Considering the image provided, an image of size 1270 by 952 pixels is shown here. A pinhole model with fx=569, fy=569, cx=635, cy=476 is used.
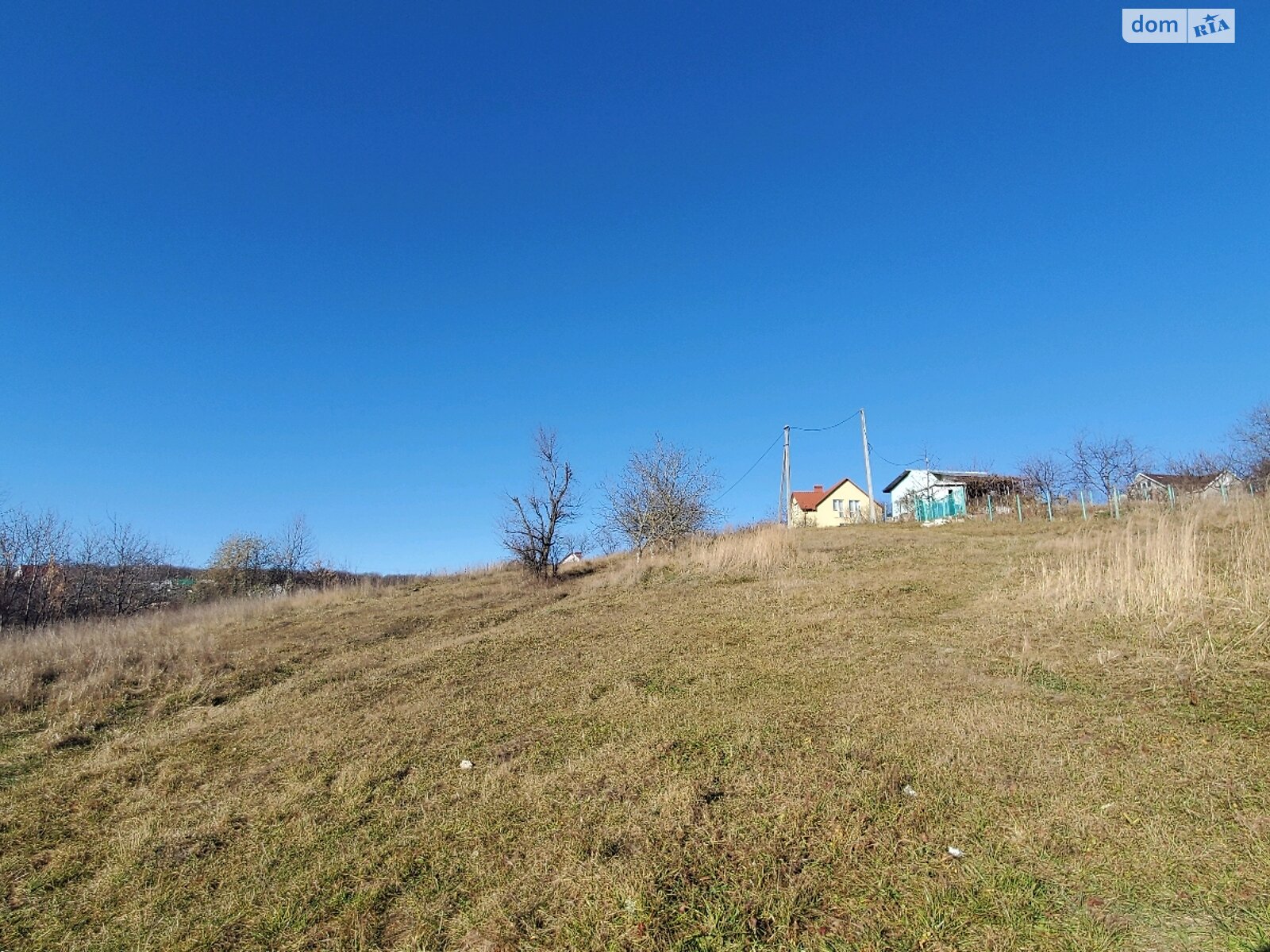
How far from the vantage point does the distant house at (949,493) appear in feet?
111

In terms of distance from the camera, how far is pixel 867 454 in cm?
3253

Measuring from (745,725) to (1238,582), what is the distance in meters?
5.91

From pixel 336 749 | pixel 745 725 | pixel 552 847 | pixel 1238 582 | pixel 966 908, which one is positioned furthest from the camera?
pixel 1238 582

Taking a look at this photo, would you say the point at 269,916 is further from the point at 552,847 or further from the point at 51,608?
the point at 51,608

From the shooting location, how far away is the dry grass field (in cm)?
264

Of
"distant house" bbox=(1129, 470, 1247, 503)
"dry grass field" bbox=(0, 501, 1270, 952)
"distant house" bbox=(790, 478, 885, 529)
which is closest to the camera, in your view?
"dry grass field" bbox=(0, 501, 1270, 952)

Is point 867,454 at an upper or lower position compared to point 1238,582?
upper

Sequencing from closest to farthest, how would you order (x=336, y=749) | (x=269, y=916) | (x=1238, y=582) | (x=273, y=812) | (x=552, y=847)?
(x=269, y=916), (x=552, y=847), (x=273, y=812), (x=336, y=749), (x=1238, y=582)

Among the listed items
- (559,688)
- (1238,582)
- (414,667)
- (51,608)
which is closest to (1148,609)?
(1238,582)

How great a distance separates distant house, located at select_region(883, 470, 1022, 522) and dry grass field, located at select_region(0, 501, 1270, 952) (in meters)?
26.7

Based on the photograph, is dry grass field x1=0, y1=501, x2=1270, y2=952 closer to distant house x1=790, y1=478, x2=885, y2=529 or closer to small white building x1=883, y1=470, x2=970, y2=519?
small white building x1=883, y1=470, x2=970, y2=519

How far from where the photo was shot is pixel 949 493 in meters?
37.7

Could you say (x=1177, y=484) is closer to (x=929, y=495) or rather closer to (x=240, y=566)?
(x=929, y=495)

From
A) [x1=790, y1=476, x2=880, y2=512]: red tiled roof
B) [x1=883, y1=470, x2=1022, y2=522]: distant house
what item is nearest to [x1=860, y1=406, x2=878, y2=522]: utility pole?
[x1=883, y1=470, x2=1022, y2=522]: distant house
